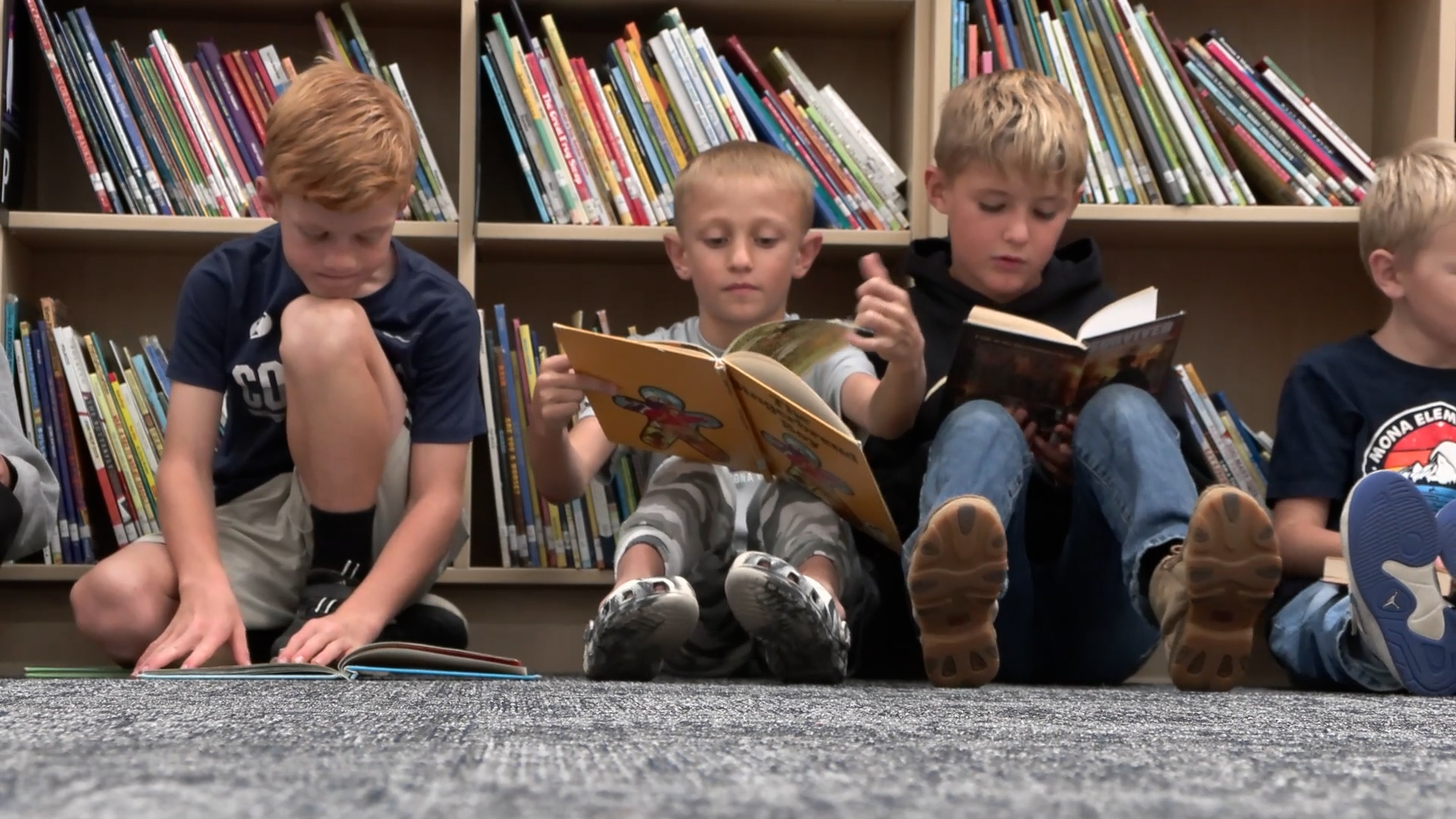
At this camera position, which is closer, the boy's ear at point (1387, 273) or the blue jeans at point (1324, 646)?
the blue jeans at point (1324, 646)

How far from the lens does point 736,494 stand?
154 cm

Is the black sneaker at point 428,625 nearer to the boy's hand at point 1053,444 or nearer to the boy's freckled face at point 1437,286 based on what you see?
the boy's hand at point 1053,444

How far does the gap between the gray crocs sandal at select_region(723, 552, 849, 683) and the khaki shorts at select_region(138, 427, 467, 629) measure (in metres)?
0.45

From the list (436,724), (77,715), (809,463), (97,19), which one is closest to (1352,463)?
(809,463)

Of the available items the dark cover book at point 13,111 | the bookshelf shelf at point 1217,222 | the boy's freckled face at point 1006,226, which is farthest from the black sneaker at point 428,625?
the bookshelf shelf at point 1217,222

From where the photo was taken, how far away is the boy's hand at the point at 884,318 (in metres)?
1.25

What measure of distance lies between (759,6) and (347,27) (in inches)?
22.8

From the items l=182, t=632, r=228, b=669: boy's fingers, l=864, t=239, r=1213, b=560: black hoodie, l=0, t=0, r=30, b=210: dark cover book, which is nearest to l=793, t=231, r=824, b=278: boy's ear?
l=864, t=239, r=1213, b=560: black hoodie

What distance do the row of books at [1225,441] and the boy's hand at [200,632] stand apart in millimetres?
1213

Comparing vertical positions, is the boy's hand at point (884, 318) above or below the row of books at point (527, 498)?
above

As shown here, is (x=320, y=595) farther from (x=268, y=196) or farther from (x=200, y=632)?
(x=268, y=196)

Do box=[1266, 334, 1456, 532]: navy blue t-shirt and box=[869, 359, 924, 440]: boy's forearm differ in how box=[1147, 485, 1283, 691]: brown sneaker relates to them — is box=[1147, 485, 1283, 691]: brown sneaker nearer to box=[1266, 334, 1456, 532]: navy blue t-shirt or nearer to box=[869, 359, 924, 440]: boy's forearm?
box=[869, 359, 924, 440]: boy's forearm

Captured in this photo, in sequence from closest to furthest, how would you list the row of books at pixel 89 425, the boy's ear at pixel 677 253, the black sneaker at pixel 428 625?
the black sneaker at pixel 428 625
the boy's ear at pixel 677 253
the row of books at pixel 89 425

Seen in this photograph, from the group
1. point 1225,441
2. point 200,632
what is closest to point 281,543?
A: point 200,632
